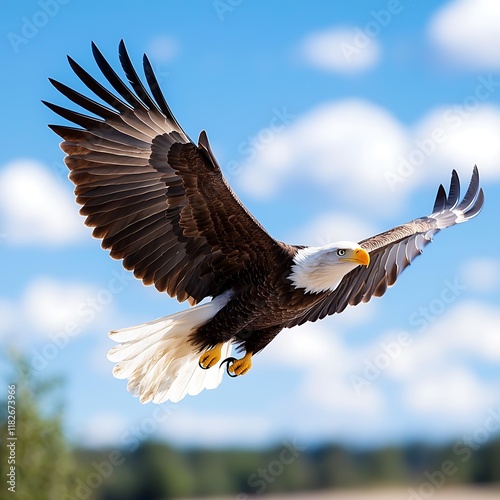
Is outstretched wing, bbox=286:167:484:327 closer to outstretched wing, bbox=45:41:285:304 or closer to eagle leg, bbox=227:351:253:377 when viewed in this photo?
eagle leg, bbox=227:351:253:377

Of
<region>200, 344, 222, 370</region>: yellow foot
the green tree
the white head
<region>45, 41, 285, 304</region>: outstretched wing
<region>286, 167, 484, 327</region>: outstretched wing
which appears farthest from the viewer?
the green tree

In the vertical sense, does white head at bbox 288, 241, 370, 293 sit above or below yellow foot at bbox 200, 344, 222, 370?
above

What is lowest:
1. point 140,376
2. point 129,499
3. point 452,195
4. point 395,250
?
point 129,499

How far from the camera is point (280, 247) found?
225 inches

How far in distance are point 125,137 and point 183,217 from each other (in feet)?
1.96

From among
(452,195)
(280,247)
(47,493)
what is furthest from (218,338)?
(47,493)

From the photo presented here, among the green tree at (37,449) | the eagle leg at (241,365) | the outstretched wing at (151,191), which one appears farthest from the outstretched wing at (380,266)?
the green tree at (37,449)

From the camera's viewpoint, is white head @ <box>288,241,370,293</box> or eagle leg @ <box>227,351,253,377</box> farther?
eagle leg @ <box>227,351,253,377</box>

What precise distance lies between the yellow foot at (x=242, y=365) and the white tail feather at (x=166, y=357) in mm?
132

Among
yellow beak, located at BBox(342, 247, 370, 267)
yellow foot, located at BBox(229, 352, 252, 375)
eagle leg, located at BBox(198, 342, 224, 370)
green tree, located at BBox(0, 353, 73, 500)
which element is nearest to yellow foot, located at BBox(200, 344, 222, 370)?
eagle leg, located at BBox(198, 342, 224, 370)

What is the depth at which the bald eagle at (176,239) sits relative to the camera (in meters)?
5.45

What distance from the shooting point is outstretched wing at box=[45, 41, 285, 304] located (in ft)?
17.8

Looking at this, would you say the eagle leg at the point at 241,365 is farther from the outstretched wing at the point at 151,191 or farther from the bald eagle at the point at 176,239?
the outstretched wing at the point at 151,191

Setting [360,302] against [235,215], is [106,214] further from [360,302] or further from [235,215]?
[360,302]
